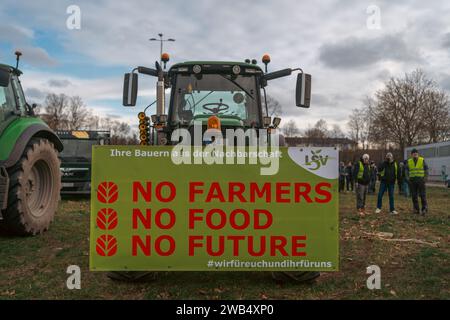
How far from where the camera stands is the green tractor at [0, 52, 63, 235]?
6.36 m

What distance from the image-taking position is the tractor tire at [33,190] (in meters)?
6.40

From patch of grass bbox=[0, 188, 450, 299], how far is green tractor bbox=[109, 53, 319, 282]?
2.04 m

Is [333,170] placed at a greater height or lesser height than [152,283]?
greater

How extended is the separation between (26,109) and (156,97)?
3.09 metres

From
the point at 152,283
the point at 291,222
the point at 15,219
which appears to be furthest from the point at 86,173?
the point at 291,222

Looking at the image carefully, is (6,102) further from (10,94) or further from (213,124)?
(213,124)

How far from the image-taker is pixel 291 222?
4031 mm

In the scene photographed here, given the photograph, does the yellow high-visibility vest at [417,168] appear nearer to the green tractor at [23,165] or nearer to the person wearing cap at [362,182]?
the person wearing cap at [362,182]

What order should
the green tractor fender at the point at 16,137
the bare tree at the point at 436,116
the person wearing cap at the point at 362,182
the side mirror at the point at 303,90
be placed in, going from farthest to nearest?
the bare tree at the point at 436,116
the person wearing cap at the point at 362,182
the green tractor fender at the point at 16,137
the side mirror at the point at 303,90

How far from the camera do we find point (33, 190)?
7.32m

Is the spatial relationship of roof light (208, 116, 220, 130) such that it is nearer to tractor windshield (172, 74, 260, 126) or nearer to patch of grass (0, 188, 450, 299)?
tractor windshield (172, 74, 260, 126)

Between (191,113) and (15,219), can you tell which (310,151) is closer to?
(191,113)

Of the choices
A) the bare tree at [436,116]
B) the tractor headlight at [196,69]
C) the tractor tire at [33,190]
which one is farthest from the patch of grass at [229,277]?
the bare tree at [436,116]

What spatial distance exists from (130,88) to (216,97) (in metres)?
1.25
